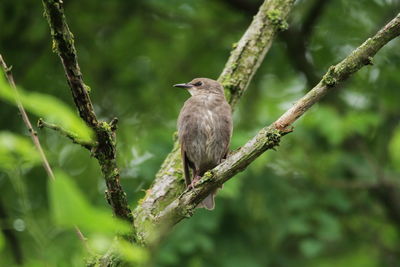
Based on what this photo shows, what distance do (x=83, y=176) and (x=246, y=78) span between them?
299 centimetres

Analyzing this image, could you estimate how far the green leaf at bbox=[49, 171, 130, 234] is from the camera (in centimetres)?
145

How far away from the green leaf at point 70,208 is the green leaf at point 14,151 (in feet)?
0.70

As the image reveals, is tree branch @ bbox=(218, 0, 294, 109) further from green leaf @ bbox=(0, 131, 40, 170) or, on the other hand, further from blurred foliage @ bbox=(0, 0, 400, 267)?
green leaf @ bbox=(0, 131, 40, 170)

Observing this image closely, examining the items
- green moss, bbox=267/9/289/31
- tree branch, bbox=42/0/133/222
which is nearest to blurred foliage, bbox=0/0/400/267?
green moss, bbox=267/9/289/31

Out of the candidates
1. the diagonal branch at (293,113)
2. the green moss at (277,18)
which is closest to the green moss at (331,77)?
the diagonal branch at (293,113)

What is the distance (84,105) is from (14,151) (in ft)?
4.15

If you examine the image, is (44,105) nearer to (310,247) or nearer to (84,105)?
(84,105)

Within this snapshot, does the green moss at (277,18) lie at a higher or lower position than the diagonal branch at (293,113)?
higher

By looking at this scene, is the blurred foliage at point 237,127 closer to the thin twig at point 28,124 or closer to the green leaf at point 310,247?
the green leaf at point 310,247

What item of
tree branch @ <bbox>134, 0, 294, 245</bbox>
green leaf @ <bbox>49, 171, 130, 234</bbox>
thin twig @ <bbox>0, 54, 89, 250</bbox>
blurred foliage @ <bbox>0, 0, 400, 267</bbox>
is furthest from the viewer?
blurred foliage @ <bbox>0, 0, 400, 267</bbox>

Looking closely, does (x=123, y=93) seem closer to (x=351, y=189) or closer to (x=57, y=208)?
(x=351, y=189)

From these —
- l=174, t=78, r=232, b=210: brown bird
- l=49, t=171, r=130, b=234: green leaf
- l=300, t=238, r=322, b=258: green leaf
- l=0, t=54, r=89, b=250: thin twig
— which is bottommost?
l=49, t=171, r=130, b=234: green leaf

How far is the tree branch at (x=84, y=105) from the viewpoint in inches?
109

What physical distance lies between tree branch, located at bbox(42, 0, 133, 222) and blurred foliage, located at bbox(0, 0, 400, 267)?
282 centimetres
